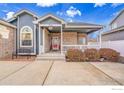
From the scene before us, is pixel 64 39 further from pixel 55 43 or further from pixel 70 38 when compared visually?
pixel 55 43

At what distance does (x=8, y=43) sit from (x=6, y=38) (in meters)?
0.62

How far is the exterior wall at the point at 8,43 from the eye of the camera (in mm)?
16078

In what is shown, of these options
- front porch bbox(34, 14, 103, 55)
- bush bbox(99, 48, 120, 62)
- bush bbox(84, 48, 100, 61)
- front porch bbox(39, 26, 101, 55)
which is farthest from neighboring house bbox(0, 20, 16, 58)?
bush bbox(99, 48, 120, 62)

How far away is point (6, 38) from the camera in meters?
16.9

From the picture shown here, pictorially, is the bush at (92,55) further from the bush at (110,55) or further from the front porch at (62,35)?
the front porch at (62,35)

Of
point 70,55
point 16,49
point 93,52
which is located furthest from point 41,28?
point 93,52

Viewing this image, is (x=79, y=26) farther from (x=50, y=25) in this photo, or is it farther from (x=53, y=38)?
(x=53, y=38)

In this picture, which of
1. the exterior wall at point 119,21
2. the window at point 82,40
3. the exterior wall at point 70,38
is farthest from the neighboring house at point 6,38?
A: the exterior wall at point 119,21

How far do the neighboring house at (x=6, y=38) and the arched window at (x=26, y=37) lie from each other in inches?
30.7

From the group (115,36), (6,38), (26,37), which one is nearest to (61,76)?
Answer: (6,38)

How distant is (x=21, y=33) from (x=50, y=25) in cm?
360

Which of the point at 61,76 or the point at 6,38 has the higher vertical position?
the point at 6,38

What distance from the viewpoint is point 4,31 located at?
54.5ft

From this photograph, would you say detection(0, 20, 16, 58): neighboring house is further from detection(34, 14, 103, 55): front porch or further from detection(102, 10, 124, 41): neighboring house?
detection(102, 10, 124, 41): neighboring house
